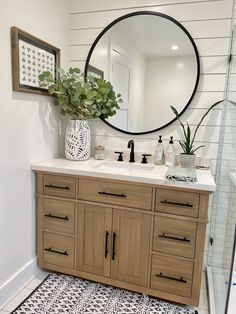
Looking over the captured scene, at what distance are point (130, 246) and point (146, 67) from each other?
1.40 meters

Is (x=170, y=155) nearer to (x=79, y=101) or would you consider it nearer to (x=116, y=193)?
(x=116, y=193)

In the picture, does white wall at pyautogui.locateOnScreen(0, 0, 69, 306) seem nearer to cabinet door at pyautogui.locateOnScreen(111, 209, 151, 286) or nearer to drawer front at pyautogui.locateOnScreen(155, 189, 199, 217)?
cabinet door at pyautogui.locateOnScreen(111, 209, 151, 286)

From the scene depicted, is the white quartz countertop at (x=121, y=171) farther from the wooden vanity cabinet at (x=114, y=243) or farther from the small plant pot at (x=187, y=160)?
the wooden vanity cabinet at (x=114, y=243)

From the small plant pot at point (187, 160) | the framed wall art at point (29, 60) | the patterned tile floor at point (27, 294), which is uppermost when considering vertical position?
the framed wall art at point (29, 60)

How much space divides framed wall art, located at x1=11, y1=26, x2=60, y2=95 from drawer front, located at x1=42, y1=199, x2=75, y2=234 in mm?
834

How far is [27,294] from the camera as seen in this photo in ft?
5.96

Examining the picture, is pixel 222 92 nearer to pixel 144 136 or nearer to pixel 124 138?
pixel 144 136

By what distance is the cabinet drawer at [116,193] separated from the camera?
1.69 m

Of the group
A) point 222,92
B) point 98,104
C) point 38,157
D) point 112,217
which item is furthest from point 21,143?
point 222,92

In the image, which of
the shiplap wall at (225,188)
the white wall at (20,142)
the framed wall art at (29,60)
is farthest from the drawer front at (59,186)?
the shiplap wall at (225,188)

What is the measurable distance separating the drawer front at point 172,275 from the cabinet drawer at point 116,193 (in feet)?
1.26

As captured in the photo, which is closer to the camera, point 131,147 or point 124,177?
point 124,177

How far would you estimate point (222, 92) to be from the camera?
197cm

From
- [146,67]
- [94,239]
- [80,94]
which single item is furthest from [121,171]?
[146,67]
